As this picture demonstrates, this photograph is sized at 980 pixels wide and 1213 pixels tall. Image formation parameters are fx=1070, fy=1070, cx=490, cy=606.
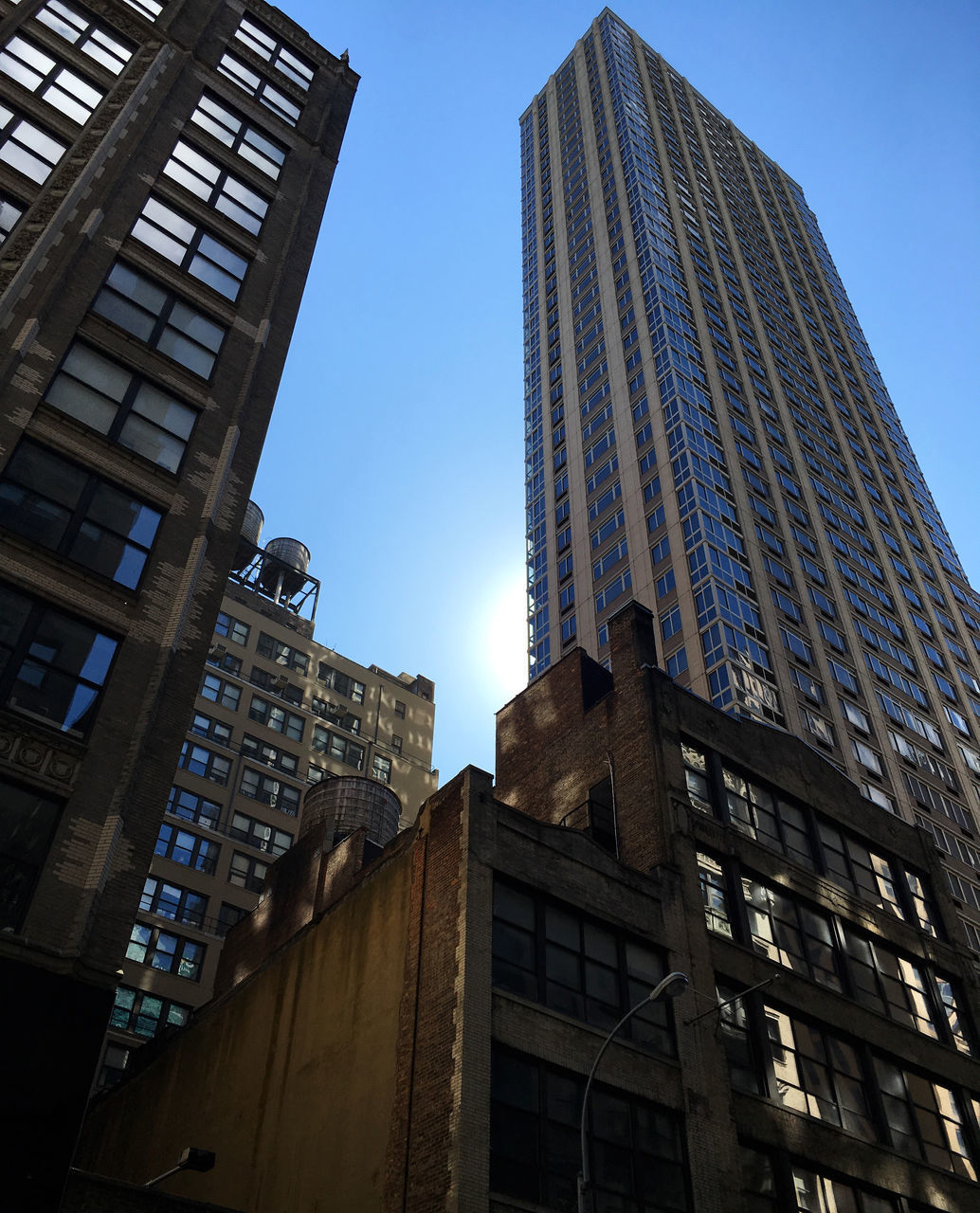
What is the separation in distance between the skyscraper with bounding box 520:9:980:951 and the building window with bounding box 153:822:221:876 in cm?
2510

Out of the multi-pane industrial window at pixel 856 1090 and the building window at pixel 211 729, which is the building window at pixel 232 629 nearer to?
the building window at pixel 211 729

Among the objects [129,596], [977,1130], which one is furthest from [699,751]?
[129,596]

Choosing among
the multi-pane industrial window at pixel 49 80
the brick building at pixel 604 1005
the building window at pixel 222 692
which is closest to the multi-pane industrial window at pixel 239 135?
the multi-pane industrial window at pixel 49 80

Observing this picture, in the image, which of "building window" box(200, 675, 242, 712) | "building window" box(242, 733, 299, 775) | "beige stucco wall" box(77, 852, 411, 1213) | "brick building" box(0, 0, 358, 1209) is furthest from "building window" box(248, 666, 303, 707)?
"beige stucco wall" box(77, 852, 411, 1213)

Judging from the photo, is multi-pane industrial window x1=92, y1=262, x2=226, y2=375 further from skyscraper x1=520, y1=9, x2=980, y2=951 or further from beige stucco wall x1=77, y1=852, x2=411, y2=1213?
skyscraper x1=520, y1=9, x2=980, y2=951

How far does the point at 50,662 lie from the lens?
20.0 meters

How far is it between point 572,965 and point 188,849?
4013 centimetres

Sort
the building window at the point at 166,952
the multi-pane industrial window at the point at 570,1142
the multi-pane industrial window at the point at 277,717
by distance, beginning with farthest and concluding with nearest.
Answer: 1. the multi-pane industrial window at the point at 277,717
2. the building window at the point at 166,952
3. the multi-pane industrial window at the point at 570,1142

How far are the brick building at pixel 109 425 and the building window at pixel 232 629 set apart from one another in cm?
4066

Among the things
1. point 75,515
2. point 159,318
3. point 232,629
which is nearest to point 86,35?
point 159,318

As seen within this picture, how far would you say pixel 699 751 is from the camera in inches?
1251

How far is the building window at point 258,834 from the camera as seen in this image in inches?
2457

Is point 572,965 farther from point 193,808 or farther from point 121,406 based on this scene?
point 193,808

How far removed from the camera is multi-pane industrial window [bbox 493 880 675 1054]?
900 inches
